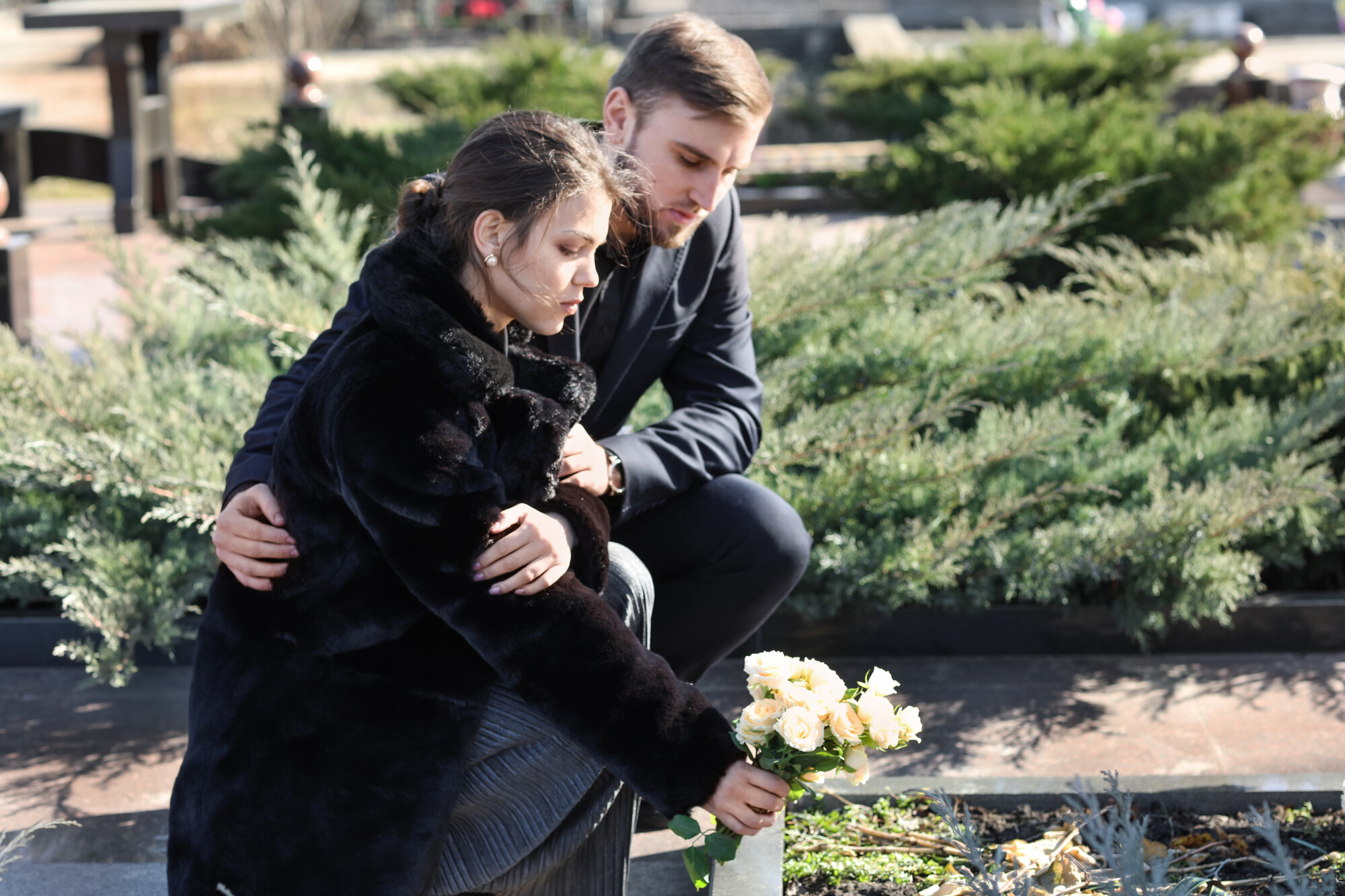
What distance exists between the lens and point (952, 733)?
2.71 m

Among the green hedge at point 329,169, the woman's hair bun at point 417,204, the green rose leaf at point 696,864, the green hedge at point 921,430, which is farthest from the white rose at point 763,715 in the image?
the green hedge at point 329,169

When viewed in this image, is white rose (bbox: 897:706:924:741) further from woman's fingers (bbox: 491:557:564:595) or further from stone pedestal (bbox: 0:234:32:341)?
stone pedestal (bbox: 0:234:32:341)

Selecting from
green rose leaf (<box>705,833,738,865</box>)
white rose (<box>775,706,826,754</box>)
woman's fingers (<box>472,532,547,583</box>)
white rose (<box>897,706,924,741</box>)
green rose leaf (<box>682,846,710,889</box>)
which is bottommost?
green rose leaf (<box>682,846,710,889</box>)

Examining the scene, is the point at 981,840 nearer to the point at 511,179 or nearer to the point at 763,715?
the point at 763,715

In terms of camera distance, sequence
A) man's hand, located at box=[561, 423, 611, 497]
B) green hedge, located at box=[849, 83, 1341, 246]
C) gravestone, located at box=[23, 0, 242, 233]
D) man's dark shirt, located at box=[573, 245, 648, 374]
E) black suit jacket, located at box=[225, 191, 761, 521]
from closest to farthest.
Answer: man's hand, located at box=[561, 423, 611, 497], black suit jacket, located at box=[225, 191, 761, 521], man's dark shirt, located at box=[573, 245, 648, 374], green hedge, located at box=[849, 83, 1341, 246], gravestone, located at box=[23, 0, 242, 233]

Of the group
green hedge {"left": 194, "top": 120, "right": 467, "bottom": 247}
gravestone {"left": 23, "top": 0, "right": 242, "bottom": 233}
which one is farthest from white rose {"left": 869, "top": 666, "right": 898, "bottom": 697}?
gravestone {"left": 23, "top": 0, "right": 242, "bottom": 233}

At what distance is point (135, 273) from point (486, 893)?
270 cm

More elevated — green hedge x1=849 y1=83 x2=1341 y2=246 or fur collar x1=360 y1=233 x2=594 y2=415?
fur collar x1=360 y1=233 x2=594 y2=415

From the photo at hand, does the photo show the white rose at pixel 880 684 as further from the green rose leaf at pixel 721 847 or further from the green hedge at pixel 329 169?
the green hedge at pixel 329 169

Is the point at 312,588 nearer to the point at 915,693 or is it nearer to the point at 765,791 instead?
the point at 765,791

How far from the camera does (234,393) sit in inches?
129

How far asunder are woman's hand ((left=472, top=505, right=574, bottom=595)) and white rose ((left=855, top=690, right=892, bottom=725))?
438 millimetres

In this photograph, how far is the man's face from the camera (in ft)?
7.27

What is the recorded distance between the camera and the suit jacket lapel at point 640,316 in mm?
2369
